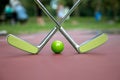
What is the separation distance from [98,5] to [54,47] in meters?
24.0

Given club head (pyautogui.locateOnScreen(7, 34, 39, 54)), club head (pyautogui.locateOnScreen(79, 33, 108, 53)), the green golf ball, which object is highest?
club head (pyautogui.locateOnScreen(7, 34, 39, 54))

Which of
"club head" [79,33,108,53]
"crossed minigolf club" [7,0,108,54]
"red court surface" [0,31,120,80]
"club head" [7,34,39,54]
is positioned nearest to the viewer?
"red court surface" [0,31,120,80]

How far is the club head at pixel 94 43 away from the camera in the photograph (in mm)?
5516

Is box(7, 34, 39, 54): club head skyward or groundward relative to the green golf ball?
skyward

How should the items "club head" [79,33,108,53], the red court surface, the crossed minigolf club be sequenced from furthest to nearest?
"club head" [79,33,108,53], the crossed minigolf club, the red court surface

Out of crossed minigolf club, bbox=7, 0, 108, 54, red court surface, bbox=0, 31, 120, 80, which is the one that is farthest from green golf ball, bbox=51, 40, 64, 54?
crossed minigolf club, bbox=7, 0, 108, 54

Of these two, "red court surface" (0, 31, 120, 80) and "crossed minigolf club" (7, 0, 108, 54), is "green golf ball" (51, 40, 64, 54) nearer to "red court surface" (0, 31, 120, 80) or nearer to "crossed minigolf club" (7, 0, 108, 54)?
"red court surface" (0, 31, 120, 80)

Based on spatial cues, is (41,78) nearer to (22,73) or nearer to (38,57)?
→ (22,73)

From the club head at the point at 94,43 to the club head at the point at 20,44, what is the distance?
0.84 meters

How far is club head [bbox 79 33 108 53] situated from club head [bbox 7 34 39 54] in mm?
841

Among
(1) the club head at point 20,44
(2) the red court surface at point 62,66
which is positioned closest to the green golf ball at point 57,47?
(2) the red court surface at point 62,66

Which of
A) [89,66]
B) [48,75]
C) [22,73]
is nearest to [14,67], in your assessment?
[22,73]

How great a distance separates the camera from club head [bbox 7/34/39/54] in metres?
5.08

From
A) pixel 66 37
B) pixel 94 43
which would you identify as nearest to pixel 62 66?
pixel 66 37
